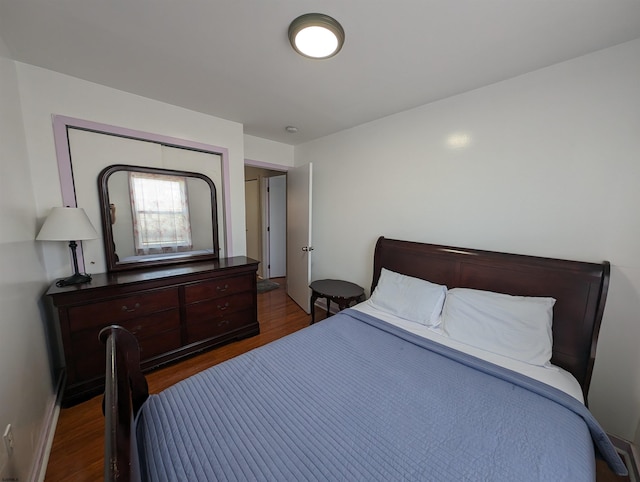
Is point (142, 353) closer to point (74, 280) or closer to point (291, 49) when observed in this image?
point (74, 280)

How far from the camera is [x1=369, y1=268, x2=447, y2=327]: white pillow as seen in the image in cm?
178

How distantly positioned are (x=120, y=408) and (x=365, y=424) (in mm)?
842

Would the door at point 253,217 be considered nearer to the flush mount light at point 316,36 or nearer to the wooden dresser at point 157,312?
the wooden dresser at point 157,312

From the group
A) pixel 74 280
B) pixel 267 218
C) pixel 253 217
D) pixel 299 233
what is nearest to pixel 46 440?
pixel 74 280

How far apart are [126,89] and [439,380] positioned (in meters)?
3.01

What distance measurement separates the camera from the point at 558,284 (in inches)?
58.1

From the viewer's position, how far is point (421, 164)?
2168 mm

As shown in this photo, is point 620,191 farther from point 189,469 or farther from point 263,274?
point 263,274

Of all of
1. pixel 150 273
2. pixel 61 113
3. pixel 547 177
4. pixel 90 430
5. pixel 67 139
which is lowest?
pixel 90 430

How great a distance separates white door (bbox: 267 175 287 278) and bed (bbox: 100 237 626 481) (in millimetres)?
3120

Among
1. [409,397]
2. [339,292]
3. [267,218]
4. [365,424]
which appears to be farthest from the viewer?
[267,218]

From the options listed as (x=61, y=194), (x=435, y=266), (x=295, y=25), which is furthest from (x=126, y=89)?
(x=435, y=266)

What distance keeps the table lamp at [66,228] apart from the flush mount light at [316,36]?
6.03 feet

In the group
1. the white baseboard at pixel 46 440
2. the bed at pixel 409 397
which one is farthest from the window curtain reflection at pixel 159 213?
the bed at pixel 409 397
